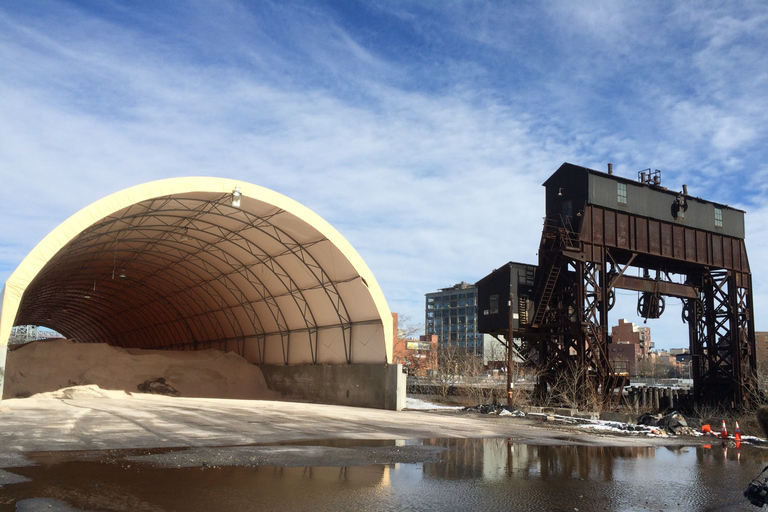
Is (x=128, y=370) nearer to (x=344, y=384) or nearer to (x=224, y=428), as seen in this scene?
(x=344, y=384)

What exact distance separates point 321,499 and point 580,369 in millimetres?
23711

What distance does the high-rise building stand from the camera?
15950 centimetres

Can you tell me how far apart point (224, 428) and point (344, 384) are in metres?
12.8

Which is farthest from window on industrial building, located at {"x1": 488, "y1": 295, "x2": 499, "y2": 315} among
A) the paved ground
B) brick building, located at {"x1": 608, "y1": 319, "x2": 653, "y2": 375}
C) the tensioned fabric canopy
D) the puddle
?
brick building, located at {"x1": 608, "y1": 319, "x2": 653, "y2": 375}

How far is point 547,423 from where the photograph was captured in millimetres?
20141

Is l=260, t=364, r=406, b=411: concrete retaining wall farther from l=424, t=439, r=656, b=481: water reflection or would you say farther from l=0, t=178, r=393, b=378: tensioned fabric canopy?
l=424, t=439, r=656, b=481: water reflection

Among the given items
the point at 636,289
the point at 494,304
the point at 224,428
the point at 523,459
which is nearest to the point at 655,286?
the point at 636,289

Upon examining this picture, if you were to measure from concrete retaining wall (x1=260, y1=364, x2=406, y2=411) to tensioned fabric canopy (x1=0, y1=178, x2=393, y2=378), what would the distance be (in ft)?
1.60

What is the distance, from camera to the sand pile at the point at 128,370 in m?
29.8

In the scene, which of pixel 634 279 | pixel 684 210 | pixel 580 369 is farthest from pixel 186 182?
pixel 684 210

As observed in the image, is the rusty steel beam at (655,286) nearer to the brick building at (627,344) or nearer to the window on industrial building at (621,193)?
the window on industrial building at (621,193)

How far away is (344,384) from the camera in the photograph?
27672 mm

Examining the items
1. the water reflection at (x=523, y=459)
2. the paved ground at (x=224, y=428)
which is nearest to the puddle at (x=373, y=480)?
the water reflection at (x=523, y=459)

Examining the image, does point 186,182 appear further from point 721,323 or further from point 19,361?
point 721,323
